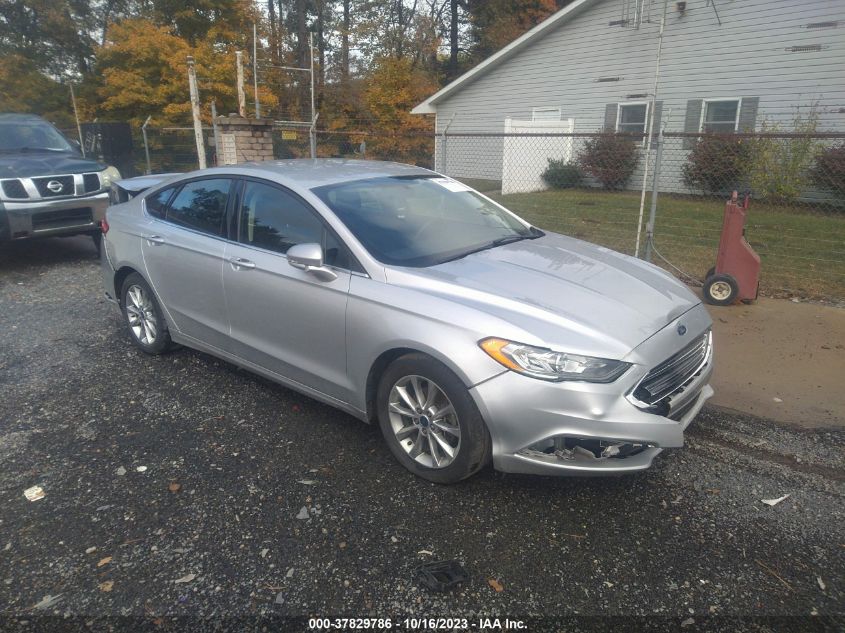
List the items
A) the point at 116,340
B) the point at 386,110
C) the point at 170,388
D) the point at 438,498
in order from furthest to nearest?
the point at 386,110
the point at 116,340
the point at 170,388
the point at 438,498

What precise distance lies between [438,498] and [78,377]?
3.21 meters

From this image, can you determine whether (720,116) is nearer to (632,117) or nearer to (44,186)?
(632,117)

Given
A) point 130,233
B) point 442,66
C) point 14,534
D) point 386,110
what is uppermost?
point 442,66

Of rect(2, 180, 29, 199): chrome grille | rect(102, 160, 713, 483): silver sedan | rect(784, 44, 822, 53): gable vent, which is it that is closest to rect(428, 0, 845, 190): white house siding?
rect(784, 44, 822, 53): gable vent

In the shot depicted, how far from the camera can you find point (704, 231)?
390 inches

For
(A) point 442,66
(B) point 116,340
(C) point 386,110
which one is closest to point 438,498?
(B) point 116,340

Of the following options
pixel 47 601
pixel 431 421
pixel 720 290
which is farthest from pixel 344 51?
pixel 47 601

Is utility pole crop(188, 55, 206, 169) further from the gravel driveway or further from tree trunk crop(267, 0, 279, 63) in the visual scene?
tree trunk crop(267, 0, 279, 63)

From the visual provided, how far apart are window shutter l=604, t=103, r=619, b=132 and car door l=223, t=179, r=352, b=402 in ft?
45.5

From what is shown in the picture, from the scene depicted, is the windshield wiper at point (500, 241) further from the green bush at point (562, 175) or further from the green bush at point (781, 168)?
the green bush at point (562, 175)

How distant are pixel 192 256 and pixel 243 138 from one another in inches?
275

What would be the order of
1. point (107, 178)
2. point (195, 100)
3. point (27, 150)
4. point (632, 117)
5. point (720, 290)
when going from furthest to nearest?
1. point (632, 117)
2. point (195, 100)
3. point (27, 150)
4. point (107, 178)
5. point (720, 290)

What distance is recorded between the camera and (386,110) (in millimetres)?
24344

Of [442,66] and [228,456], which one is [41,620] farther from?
[442,66]
